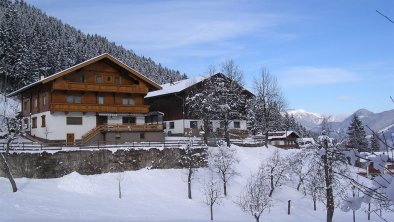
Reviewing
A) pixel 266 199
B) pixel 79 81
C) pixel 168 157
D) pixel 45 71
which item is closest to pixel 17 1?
pixel 45 71

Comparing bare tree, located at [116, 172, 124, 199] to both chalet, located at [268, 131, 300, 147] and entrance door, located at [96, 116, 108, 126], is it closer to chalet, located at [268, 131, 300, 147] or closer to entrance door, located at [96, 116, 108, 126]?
entrance door, located at [96, 116, 108, 126]

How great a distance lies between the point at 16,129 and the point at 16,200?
8135 millimetres

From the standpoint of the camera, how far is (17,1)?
175000 mm

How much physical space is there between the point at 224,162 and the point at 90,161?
13346 millimetres

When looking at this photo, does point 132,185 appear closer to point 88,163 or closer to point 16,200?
point 88,163

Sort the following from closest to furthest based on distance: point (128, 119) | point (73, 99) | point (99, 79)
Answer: point (73, 99)
point (99, 79)
point (128, 119)

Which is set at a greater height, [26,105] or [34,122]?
[26,105]

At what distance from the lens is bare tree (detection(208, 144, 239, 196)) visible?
41.3 metres

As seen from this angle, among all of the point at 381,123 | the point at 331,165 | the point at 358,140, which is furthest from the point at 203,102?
the point at 381,123

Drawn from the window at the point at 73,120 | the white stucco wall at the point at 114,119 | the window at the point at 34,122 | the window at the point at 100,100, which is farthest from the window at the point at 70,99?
the window at the point at 34,122

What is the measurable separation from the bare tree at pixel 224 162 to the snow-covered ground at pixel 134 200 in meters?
0.96

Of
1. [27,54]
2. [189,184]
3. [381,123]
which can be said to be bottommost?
[189,184]

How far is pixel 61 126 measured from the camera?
4603 centimetres

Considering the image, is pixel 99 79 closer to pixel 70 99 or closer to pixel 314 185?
pixel 70 99
